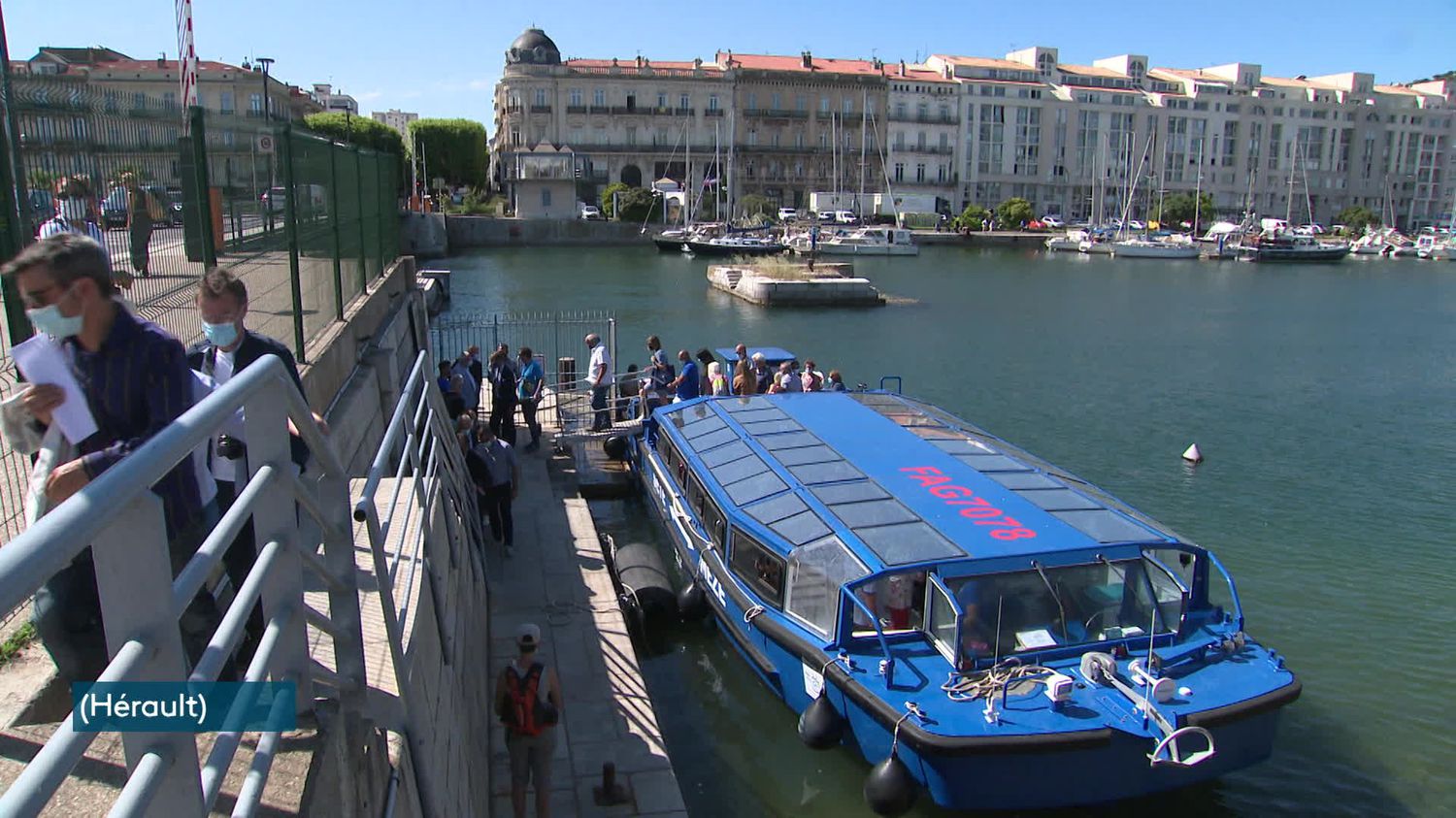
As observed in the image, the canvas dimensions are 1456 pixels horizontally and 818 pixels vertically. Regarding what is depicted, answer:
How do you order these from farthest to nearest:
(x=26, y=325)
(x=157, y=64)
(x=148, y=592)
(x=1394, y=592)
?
(x=157, y=64), (x=1394, y=592), (x=26, y=325), (x=148, y=592)

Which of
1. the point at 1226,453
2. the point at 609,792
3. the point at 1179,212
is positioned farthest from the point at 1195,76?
the point at 609,792

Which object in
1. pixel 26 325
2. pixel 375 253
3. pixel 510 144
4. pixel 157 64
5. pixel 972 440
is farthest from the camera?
pixel 510 144

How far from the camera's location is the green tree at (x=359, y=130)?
8350cm

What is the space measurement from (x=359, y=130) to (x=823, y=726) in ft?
286

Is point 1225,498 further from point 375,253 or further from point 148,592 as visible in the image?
point 148,592

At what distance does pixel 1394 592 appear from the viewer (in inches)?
570

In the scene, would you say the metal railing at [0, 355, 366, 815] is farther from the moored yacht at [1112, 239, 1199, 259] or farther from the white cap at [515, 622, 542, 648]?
the moored yacht at [1112, 239, 1199, 259]

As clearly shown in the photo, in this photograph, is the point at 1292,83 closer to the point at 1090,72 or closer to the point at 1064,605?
the point at 1090,72

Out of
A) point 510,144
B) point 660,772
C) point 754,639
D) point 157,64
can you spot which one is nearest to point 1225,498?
point 754,639

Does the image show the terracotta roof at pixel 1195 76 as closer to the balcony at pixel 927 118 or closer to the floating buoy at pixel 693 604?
the balcony at pixel 927 118

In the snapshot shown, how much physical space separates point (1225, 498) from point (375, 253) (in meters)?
15.3

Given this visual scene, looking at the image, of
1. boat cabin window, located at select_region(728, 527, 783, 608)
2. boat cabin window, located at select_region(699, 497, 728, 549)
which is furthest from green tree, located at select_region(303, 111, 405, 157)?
boat cabin window, located at select_region(728, 527, 783, 608)

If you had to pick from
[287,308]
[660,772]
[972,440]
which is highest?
[287,308]

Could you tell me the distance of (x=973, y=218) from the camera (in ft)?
335
